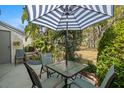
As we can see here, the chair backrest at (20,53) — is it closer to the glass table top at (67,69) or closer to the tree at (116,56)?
the glass table top at (67,69)

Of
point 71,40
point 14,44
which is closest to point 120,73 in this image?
point 71,40

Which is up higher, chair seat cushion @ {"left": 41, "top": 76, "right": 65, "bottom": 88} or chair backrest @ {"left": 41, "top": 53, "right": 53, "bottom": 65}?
chair backrest @ {"left": 41, "top": 53, "right": 53, "bottom": 65}

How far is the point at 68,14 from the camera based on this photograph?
7.50 metres

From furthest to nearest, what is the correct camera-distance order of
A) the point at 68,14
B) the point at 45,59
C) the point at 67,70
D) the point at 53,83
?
1. the point at 45,59
2. the point at 68,14
3. the point at 67,70
4. the point at 53,83

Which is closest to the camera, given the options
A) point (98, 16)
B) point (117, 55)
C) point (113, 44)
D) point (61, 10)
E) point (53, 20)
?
point (117, 55)

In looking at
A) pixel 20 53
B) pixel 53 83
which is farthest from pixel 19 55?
pixel 53 83

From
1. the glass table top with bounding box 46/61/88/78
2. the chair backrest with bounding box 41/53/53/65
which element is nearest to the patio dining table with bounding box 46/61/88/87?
the glass table top with bounding box 46/61/88/78

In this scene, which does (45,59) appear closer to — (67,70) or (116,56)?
(67,70)

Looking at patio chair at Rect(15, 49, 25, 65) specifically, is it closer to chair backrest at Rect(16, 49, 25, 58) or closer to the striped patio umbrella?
chair backrest at Rect(16, 49, 25, 58)

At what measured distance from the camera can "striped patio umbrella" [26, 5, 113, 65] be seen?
6059 millimetres

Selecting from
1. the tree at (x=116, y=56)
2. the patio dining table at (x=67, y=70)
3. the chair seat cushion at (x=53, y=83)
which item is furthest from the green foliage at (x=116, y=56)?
the chair seat cushion at (x=53, y=83)
